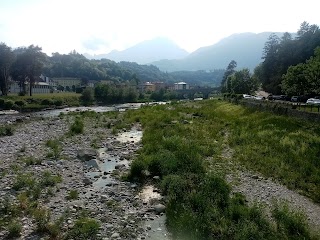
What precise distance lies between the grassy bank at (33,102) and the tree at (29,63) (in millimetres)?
7900

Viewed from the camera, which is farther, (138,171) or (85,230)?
(138,171)

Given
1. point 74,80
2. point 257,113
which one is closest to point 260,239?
point 257,113

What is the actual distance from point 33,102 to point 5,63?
508 inches

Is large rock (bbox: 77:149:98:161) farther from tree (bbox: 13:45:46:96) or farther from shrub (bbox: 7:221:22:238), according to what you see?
tree (bbox: 13:45:46:96)

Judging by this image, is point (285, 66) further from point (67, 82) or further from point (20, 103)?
point (67, 82)

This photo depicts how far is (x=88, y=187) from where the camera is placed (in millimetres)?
19766

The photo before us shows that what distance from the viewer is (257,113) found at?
48.0m

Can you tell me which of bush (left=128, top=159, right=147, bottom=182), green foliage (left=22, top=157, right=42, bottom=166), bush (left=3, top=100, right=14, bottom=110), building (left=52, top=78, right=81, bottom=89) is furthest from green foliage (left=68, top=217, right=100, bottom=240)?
building (left=52, top=78, right=81, bottom=89)

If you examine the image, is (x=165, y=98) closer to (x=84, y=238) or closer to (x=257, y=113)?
(x=257, y=113)

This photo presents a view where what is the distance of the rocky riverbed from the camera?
14.6 meters

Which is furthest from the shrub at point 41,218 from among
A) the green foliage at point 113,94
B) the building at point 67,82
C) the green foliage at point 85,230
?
the building at point 67,82

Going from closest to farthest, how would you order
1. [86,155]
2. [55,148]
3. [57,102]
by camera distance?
[86,155]
[55,148]
[57,102]

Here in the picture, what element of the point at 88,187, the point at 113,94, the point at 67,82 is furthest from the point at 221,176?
the point at 67,82

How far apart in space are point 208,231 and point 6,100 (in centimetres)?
8096
